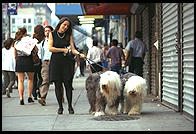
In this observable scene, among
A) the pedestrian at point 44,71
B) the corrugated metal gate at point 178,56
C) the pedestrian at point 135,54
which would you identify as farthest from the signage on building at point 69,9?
the corrugated metal gate at point 178,56

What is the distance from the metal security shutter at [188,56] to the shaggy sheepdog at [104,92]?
1090 millimetres

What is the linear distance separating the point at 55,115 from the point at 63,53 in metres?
1.11

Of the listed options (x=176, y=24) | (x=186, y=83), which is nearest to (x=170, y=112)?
(x=186, y=83)

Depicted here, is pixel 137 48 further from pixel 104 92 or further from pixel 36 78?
pixel 104 92

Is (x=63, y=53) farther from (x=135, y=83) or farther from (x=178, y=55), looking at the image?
(x=178, y=55)

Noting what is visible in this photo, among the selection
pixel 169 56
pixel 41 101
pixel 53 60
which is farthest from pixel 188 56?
pixel 41 101

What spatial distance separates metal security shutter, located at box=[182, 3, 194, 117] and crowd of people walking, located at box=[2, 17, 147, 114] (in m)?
1.66

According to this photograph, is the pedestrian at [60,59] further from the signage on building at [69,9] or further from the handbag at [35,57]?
the signage on building at [69,9]

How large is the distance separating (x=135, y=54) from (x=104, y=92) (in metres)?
4.31

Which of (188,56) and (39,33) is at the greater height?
(39,33)

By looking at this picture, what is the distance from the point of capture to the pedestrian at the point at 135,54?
39.4ft

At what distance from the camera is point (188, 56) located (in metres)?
7.55

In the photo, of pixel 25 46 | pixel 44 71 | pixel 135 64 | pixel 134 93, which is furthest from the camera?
pixel 135 64

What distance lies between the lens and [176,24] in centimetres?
853
